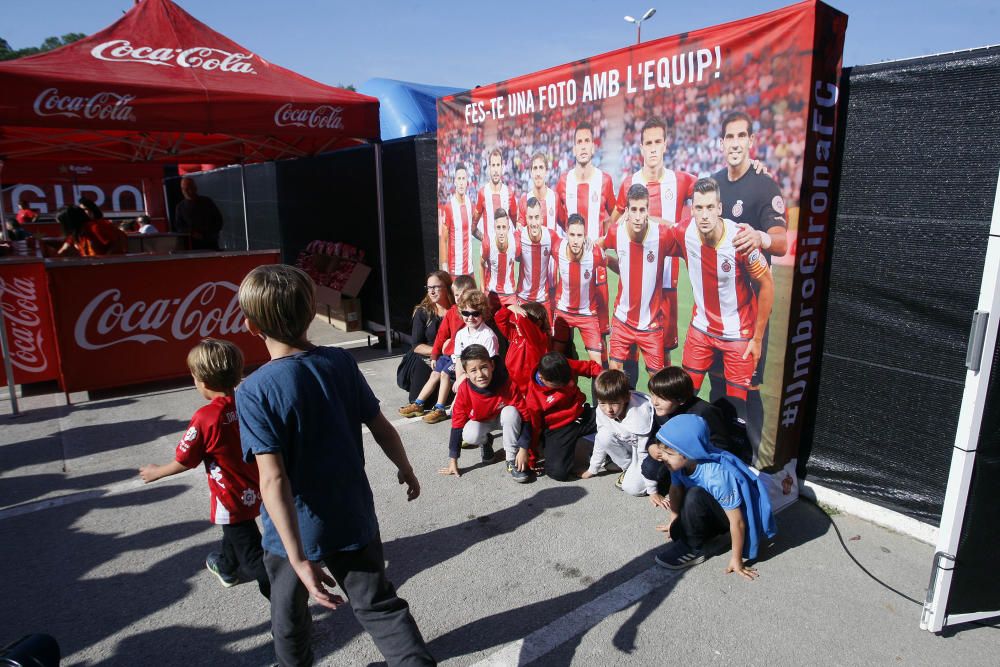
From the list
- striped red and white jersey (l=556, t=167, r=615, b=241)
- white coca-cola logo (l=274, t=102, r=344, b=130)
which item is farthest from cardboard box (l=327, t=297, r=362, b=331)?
striped red and white jersey (l=556, t=167, r=615, b=241)

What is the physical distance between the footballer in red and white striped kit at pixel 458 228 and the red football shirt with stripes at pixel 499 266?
0.33 meters

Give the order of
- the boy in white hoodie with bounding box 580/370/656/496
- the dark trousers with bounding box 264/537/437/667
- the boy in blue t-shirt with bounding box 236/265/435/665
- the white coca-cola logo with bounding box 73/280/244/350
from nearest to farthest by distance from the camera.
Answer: the boy in blue t-shirt with bounding box 236/265/435/665 → the dark trousers with bounding box 264/537/437/667 → the boy in white hoodie with bounding box 580/370/656/496 → the white coca-cola logo with bounding box 73/280/244/350

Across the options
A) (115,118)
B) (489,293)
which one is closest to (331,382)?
(489,293)

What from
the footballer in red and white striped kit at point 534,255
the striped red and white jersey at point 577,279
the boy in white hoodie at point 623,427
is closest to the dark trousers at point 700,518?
the boy in white hoodie at point 623,427

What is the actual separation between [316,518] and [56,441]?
444 cm

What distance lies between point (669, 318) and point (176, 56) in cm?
577

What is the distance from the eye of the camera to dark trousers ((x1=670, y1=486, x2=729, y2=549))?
3332 millimetres

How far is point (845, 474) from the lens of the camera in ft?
12.5

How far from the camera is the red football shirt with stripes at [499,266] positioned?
5965mm

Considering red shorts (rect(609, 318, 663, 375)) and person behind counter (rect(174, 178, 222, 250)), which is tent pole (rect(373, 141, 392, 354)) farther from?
person behind counter (rect(174, 178, 222, 250))

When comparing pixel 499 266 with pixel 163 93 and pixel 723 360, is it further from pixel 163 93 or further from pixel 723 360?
pixel 163 93

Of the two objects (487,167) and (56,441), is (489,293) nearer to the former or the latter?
(487,167)

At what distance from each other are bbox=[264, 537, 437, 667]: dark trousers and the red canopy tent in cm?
529

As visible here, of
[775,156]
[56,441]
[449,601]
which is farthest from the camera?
[56,441]
